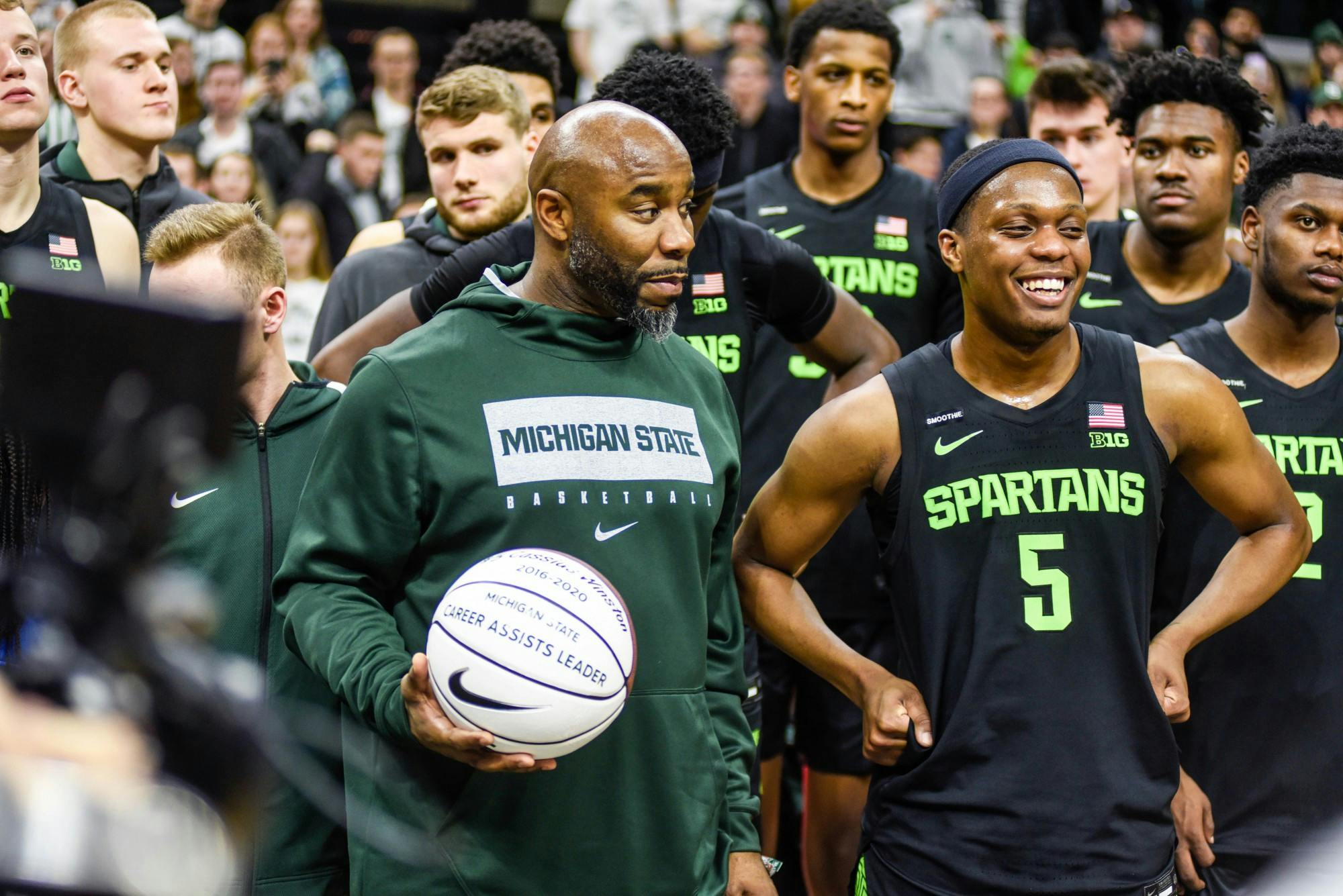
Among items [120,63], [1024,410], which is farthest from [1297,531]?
[120,63]

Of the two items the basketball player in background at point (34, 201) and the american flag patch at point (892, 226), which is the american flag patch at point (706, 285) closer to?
the american flag patch at point (892, 226)

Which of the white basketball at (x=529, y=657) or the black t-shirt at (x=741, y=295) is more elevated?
the white basketball at (x=529, y=657)

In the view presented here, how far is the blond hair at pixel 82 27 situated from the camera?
5.26 metres

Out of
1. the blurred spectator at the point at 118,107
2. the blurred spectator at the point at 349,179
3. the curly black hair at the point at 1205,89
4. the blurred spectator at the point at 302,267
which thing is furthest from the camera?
the blurred spectator at the point at 349,179

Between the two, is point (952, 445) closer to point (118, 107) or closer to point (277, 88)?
point (118, 107)

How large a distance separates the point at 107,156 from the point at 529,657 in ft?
11.6

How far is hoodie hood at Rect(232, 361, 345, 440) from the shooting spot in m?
3.34

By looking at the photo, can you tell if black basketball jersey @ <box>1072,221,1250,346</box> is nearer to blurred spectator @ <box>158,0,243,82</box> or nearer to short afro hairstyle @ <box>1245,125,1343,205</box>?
short afro hairstyle @ <box>1245,125,1343,205</box>

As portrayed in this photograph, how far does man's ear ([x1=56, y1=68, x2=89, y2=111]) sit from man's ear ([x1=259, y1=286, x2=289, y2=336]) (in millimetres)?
2151

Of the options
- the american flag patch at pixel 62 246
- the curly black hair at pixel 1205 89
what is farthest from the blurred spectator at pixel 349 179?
the curly black hair at pixel 1205 89

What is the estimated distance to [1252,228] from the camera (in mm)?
4355

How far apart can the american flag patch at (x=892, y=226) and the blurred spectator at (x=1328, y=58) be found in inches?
406

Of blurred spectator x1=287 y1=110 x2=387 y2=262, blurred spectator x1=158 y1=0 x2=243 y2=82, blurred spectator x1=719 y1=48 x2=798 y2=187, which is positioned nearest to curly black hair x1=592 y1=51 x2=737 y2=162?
blurred spectator x1=719 y1=48 x2=798 y2=187

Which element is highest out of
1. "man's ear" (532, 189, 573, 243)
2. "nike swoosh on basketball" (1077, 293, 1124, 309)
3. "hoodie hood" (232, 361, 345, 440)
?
"man's ear" (532, 189, 573, 243)
